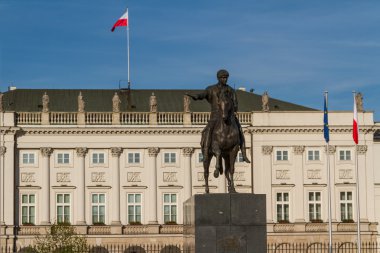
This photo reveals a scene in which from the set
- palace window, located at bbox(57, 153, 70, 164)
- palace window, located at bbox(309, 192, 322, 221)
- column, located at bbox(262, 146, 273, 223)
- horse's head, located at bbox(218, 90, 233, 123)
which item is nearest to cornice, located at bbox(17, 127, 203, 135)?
palace window, located at bbox(57, 153, 70, 164)

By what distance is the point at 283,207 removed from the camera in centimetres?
9119

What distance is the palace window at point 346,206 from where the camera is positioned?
91188 millimetres

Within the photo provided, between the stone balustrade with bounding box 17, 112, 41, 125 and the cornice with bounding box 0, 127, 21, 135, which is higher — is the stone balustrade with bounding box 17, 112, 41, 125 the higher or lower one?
the higher one

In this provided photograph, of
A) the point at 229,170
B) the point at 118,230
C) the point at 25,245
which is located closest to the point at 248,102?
the point at 118,230

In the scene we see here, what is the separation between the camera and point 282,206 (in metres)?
91.2

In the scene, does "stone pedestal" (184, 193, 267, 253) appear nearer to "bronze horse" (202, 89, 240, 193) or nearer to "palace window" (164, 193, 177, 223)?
"bronze horse" (202, 89, 240, 193)

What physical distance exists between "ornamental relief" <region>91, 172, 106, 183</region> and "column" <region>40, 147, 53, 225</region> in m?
3.35

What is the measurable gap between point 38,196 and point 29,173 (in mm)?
1833

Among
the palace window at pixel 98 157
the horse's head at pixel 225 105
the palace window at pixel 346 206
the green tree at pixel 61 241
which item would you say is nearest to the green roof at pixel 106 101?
the palace window at pixel 98 157

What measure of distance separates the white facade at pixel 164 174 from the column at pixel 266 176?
7cm

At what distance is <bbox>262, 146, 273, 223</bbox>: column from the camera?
298 feet

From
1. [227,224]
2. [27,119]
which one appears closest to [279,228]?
[27,119]

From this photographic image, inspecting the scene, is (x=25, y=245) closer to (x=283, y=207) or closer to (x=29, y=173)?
(x=29, y=173)

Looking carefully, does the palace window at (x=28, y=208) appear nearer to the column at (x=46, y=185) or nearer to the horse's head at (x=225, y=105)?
the column at (x=46, y=185)
